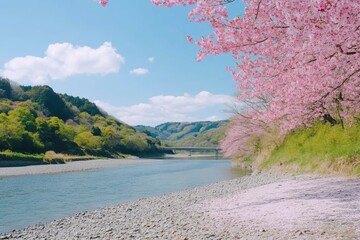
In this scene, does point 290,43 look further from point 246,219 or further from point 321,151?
point 321,151

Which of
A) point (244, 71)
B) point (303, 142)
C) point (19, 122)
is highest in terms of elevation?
point (19, 122)

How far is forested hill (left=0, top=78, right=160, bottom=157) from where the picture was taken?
67.9 metres

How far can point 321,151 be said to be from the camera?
827 inches

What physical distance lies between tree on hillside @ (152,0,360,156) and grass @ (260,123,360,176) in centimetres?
479

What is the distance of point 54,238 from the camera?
10.7 m

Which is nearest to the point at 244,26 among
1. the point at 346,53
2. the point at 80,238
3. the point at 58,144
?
the point at 346,53

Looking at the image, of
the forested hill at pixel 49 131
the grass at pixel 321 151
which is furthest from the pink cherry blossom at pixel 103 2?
the forested hill at pixel 49 131

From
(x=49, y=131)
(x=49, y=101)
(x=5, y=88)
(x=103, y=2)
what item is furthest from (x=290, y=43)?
(x=5, y=88)

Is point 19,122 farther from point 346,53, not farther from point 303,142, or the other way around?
point 346,53

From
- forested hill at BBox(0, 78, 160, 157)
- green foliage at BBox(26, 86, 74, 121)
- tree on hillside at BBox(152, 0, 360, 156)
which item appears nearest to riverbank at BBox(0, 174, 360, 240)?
tree on hillside at BBox(152, 0, 360, 156)

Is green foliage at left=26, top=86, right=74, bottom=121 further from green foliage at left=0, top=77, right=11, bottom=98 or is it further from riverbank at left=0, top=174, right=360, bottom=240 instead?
riverbank at left=0, top=174, right=360, bottom=240

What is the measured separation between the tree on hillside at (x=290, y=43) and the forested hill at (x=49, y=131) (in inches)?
2349

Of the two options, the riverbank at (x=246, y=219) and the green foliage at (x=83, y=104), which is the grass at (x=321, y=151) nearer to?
the riverbank at (x=246, y=219)

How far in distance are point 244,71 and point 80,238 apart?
6.66 meters
